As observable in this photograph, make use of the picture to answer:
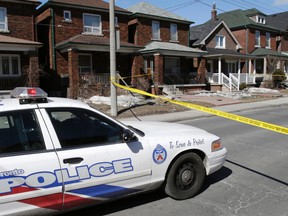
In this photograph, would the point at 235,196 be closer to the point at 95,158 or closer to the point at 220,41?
the point at 95,158

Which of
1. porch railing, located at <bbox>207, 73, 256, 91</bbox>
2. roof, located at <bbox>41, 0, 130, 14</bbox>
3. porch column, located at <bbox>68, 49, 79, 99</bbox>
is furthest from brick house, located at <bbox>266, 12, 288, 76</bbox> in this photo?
porch column, located at <bbox>68, 49, 79, 99</bbox>

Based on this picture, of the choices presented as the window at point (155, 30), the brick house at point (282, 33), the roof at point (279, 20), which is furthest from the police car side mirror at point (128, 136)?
the roof at point (279, 20)

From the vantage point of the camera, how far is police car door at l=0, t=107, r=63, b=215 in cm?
336

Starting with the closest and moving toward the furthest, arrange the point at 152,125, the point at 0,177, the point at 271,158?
the point at 0,177
the point at 152,125
the point at 271,158

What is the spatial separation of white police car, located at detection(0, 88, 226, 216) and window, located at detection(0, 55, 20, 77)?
18803mm

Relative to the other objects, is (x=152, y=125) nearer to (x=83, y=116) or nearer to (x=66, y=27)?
(x=83, y=116)

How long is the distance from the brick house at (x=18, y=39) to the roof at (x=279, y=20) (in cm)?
3382

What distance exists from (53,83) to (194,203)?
20206 mm

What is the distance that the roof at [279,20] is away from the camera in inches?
1718

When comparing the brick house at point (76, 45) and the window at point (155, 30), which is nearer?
the brick house at point (76, 45)

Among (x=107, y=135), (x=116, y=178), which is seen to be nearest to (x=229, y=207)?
(x=116, y=178)

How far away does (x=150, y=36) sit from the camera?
28.0 m

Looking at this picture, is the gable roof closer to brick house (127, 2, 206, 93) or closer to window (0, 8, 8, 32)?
brick house (127, 2, 206, 93)

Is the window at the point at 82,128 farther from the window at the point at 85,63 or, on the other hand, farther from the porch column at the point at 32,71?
the window at the point at 85,63
